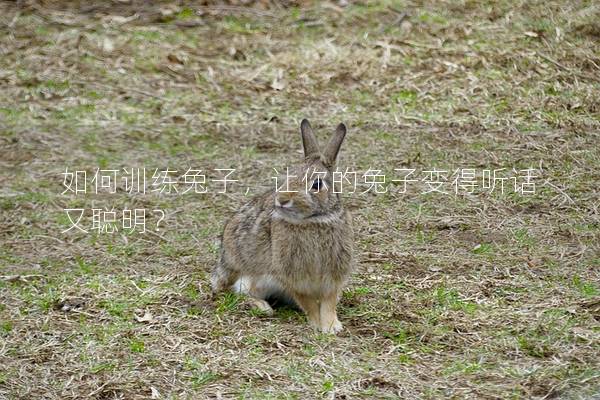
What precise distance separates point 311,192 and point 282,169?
299 cm

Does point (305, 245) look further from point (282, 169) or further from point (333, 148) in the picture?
point (282, 169)

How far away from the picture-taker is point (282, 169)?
28.3 ft

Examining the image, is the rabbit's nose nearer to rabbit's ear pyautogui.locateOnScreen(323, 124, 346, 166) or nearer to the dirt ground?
rabbit's ear pyautogui.locateOnScreen(323, 124, 346, 166)

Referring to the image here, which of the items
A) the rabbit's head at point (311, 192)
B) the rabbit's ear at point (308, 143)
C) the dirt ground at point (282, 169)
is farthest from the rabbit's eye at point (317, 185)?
the dirt ground at point (282, 169)

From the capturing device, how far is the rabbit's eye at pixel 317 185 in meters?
5.65

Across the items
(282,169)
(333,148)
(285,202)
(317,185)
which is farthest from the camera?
(282,169)

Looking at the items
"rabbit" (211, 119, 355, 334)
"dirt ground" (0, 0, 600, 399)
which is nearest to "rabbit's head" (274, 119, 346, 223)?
"rabbit" (211, 119, 355, 334)

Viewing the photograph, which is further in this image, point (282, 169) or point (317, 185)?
point (282, 169)

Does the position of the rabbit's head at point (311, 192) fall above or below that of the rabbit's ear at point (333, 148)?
below

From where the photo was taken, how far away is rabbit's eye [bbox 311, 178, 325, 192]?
18.5ft

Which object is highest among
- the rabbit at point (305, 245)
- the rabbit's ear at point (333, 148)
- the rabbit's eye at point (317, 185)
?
the rabbit's ear at point (333, 148)

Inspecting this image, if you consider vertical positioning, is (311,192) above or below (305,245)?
above

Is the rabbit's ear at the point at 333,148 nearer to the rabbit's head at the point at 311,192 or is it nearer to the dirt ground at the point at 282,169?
the rabbit's head at the point at 311,192

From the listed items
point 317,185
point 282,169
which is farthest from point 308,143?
point 282,169
